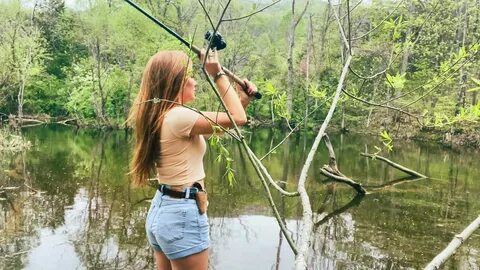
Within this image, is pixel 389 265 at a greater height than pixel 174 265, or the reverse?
pixel 174 265

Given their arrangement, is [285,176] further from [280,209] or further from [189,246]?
[189,246]

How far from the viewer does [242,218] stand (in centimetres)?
805

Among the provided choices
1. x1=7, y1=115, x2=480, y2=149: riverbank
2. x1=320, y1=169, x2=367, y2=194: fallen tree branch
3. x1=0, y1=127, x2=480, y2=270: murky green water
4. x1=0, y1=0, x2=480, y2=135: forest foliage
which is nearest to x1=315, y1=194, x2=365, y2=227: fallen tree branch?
x1=0, y1=127, x2=480, y2=270: murky green water

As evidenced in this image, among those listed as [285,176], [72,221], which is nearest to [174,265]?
[72,221]

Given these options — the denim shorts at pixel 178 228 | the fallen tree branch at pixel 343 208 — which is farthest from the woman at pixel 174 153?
the fallen tree branch at pixel 343 208

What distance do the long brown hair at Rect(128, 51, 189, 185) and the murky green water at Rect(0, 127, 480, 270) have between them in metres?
3.50

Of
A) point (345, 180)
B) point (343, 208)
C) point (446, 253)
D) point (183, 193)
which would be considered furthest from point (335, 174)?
point (446, 253)

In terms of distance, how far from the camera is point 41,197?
8727 millimetres

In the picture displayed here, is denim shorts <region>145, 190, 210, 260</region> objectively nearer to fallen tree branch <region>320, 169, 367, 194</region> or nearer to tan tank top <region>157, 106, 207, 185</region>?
tan tank top <region>157, 106, 207, 185</region>

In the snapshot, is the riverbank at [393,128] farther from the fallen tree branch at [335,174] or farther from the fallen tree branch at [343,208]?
the fallen tree branch at [343,208]

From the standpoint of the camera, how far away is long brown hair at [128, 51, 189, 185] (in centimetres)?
240

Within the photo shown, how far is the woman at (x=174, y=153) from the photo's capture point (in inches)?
93.1

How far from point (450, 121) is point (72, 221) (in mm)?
6447

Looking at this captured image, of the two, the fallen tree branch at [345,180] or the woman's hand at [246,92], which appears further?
the fallen tree branch at [345,180]
